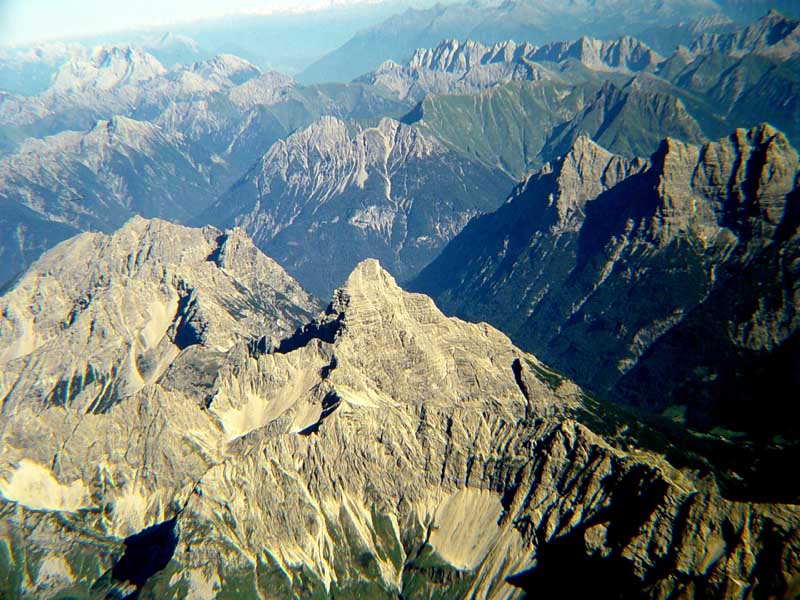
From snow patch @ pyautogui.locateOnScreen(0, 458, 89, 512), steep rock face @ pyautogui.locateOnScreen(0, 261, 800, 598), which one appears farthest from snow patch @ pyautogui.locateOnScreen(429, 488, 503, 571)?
snow patch @ pyautogui.locateOnScreen(0, 458, 89, 512)

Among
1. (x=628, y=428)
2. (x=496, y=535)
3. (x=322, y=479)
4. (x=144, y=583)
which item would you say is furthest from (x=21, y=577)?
(x=628, y=428)

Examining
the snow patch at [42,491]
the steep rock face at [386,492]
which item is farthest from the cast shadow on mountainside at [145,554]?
the snow patch at [42,491]

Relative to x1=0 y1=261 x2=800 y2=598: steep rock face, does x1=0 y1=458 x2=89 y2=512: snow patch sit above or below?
below

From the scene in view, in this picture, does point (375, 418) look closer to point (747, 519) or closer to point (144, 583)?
point (144, 583)

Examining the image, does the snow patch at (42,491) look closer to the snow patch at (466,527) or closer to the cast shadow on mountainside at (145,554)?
the cast shadow on mountainside at (145,554)

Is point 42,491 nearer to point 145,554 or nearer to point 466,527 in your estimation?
point 145,554

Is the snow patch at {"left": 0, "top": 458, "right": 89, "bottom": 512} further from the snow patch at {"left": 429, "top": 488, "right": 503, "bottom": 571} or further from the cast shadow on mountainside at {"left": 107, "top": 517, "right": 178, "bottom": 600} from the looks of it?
the snow patch at {"left": 429, "top": 488, "right": 503, "bottom": 571}

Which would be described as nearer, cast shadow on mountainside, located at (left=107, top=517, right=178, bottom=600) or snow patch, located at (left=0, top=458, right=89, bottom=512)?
cast shadow on mountainside, located at (left=107, top=517, right=178, bottom=600)

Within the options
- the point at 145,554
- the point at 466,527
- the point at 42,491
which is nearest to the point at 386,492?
the point at 466,527

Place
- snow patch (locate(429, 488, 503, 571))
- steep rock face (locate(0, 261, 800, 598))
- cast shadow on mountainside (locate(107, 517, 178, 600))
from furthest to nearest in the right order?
snow patch (locate(429, 488, 503, 571)) → cast shadow on mountainside (locate(107, 517, 178, 600)) → steep rock face (locate(0, 261, 800, 598))
